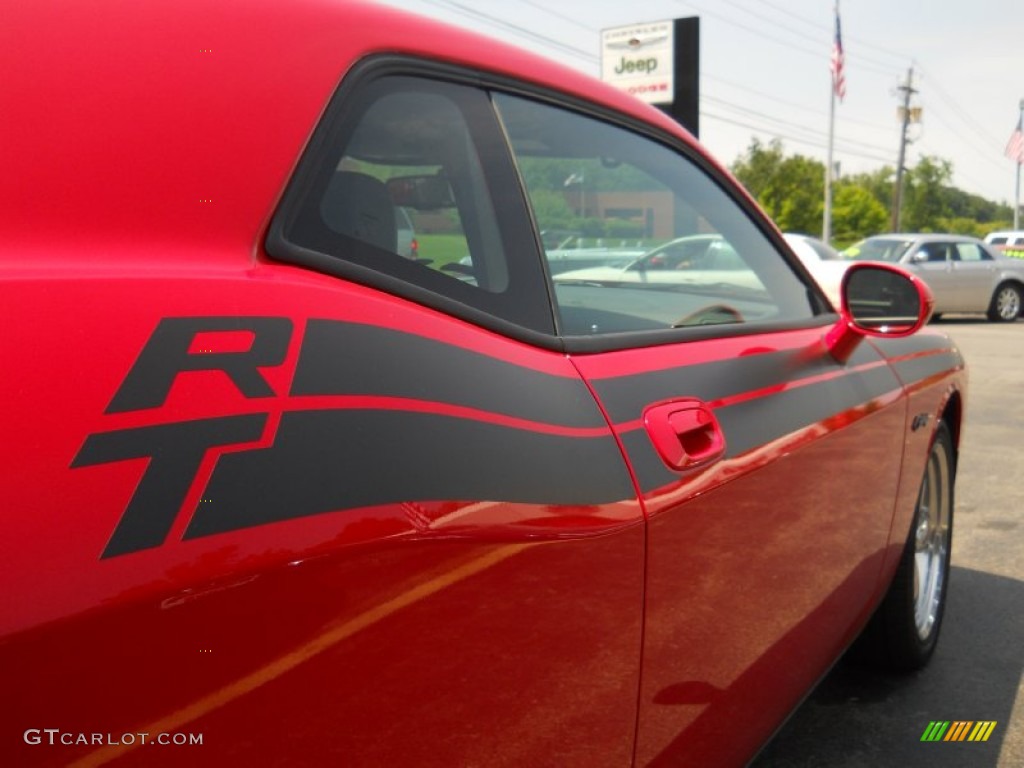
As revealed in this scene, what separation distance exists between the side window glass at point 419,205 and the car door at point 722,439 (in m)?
0.09

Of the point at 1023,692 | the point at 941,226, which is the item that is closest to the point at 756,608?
the point at 1023,692

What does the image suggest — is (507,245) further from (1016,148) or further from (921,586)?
(1016,148)

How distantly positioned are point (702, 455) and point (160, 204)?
948 millimetres

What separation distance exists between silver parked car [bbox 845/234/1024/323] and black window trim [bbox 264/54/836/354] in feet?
59.7

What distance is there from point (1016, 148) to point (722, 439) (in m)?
41.0

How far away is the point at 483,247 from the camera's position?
5.58 feet

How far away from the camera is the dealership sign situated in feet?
82.1

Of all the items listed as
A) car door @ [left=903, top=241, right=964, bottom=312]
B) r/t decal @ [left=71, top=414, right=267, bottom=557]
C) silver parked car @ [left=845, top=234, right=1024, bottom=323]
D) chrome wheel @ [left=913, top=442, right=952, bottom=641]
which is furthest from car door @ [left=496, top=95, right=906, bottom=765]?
car door @ [left=903, top=241, right=964, bottom=312]

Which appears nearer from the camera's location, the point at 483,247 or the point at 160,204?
the point at 160,204

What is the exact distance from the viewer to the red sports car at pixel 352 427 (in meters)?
0.93

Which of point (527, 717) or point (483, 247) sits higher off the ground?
point (483, 247)

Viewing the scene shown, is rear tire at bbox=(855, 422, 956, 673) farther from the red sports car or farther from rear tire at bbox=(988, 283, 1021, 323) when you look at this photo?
rear tire at bbox=(988, 283, 1021, 323)

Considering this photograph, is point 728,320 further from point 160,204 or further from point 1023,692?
point 1023,692

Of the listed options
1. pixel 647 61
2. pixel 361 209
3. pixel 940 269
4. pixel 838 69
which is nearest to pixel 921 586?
pixel 361 209
